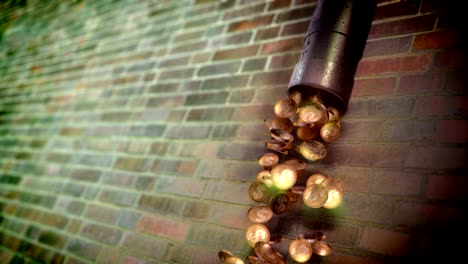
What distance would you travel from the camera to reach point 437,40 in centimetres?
106

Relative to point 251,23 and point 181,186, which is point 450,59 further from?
point 181,186

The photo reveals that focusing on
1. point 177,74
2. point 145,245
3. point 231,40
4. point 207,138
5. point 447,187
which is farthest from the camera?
point 177,74

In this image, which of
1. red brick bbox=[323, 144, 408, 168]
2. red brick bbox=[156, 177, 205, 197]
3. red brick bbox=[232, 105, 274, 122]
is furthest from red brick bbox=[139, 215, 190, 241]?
red brick bbox=[323, 144, 408, 168]

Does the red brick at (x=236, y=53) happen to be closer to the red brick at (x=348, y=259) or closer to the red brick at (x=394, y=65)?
the red brick at (x=394, y=65)

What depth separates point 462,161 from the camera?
860 millimetres

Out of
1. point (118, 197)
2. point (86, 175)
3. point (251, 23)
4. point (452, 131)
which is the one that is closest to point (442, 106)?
point (452, 131)

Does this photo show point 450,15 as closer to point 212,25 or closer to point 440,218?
point 440,218

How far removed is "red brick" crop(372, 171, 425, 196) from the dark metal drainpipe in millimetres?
274

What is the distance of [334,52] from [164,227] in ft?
3.16

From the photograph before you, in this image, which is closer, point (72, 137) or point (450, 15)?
point (450, 15)

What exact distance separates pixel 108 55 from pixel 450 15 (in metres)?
2.16

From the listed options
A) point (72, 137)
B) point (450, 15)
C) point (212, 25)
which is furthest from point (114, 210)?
point (450, 15)

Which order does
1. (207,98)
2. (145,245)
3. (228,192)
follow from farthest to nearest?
(207,98) < (145,245) < (228,192)

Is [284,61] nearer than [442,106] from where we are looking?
No
